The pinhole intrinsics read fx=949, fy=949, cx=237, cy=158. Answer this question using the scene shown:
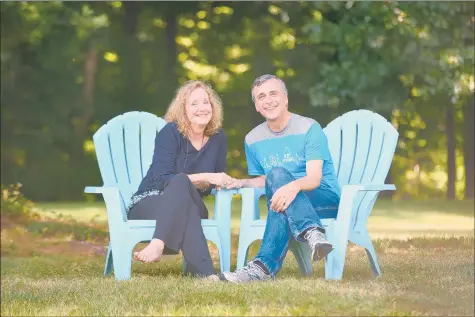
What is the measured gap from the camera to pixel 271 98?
445 centimetres

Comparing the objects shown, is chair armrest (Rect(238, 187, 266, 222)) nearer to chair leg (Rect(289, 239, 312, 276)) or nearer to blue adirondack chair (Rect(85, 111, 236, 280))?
blue adirondack chair (Rect(85, 111, 236, 280))

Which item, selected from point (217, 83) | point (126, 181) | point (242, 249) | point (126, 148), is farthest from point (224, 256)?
point (217, 83)

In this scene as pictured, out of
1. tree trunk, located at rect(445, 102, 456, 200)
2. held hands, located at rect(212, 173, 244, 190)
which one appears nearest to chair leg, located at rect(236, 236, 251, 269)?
held hands, located at rect(212, 173, 244, 190)

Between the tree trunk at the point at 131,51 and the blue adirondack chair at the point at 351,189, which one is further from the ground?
the tree trunk at the point at 131,51

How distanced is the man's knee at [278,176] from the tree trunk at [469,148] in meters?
10.2

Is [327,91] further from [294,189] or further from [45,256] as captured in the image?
[294,189]

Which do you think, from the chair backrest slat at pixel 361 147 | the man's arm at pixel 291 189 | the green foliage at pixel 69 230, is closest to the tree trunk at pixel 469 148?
the green foliage at pixel 69 230

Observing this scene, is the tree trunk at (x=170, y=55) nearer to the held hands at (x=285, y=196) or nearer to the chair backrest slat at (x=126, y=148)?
the chair backrest slat at (x=126, y=148)

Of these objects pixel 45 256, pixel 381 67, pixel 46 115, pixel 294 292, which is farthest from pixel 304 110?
pixel 294 292

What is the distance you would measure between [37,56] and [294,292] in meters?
10.7

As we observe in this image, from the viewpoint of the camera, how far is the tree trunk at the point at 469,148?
1414 centimetres

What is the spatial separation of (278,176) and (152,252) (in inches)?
26.6

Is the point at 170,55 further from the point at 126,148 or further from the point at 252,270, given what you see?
the point at 252,270

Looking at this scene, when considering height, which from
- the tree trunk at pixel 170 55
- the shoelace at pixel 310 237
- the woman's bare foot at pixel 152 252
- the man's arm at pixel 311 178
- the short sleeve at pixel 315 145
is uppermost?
the tree trunk at pixel 170 55
